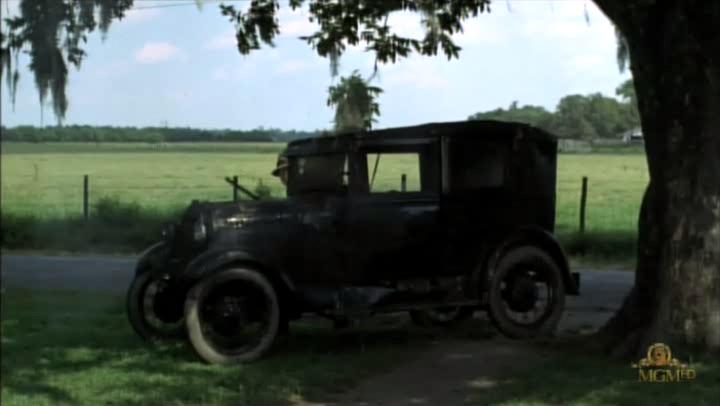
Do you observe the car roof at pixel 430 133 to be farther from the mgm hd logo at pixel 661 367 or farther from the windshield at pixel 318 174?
the mgm hd logo at pixel 661 367

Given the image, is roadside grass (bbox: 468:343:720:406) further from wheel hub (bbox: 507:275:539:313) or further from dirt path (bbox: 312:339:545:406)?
wheel hub (bbox: 507:275:539:313)

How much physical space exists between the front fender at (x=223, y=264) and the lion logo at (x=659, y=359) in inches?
112

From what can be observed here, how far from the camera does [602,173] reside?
18.6m

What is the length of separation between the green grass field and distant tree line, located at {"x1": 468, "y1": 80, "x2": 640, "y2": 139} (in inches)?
20.3

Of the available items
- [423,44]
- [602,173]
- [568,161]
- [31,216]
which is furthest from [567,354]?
[31,216]

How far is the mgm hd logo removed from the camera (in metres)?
7.36

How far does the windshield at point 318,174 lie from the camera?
29.9 feet

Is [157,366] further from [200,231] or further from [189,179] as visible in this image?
[189,179]

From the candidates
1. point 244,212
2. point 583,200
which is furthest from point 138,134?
point 583,200

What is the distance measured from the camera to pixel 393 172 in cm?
928

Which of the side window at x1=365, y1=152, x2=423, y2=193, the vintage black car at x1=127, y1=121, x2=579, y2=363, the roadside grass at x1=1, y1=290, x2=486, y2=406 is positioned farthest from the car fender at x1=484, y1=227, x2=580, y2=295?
the roadside grass at x1=1, y1=290, x2=486, y2=406

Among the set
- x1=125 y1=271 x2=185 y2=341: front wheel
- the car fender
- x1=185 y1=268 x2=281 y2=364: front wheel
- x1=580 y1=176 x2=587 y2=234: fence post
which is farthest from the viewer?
x1=580 y1=176 x2=587 y2=234: fence post

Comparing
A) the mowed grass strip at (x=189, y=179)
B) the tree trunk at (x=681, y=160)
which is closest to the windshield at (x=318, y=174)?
the tree trunk at (x=681, y=160)

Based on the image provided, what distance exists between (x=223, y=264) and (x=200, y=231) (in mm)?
416
